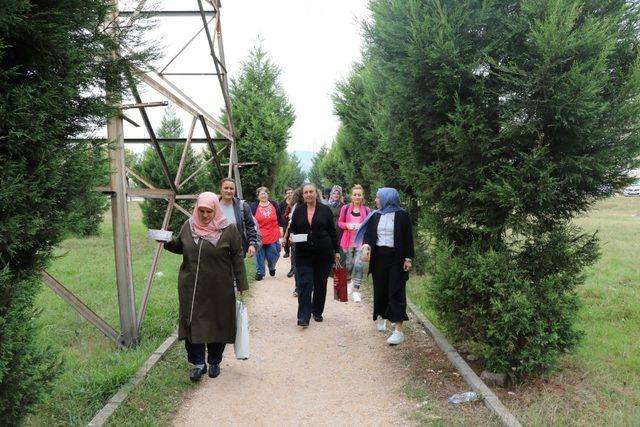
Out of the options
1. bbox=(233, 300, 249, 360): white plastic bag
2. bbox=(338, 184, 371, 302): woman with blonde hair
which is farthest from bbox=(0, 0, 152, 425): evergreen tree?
bbox=(338, 184, 371, 302): woman with blonde hair

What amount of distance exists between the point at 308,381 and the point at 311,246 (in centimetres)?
216

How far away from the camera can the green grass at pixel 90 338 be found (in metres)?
4.23

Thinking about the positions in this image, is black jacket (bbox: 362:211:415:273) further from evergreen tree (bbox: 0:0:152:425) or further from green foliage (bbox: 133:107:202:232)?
green foliage (bbox: 133:107:202:232)

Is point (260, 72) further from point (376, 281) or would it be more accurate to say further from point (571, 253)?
point (571, 253)

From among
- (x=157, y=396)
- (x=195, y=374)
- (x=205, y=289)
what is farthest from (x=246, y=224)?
(x=157, y=396)

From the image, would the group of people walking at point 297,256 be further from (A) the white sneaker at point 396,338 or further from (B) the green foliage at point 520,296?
(B) the green foliage at point 520,296

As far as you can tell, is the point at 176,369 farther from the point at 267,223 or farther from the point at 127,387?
the point at 267,223

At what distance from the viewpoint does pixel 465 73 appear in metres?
4.80

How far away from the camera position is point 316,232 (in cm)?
695

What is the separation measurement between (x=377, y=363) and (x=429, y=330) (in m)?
1.22

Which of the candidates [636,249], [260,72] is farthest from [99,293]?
[636,249]

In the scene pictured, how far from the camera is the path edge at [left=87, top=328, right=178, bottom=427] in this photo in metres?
3.96

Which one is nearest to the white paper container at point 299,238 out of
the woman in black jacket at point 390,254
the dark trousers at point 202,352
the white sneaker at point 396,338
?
the woman in black jacket at point 390,254

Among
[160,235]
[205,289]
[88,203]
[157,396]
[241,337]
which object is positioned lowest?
[157,396]
